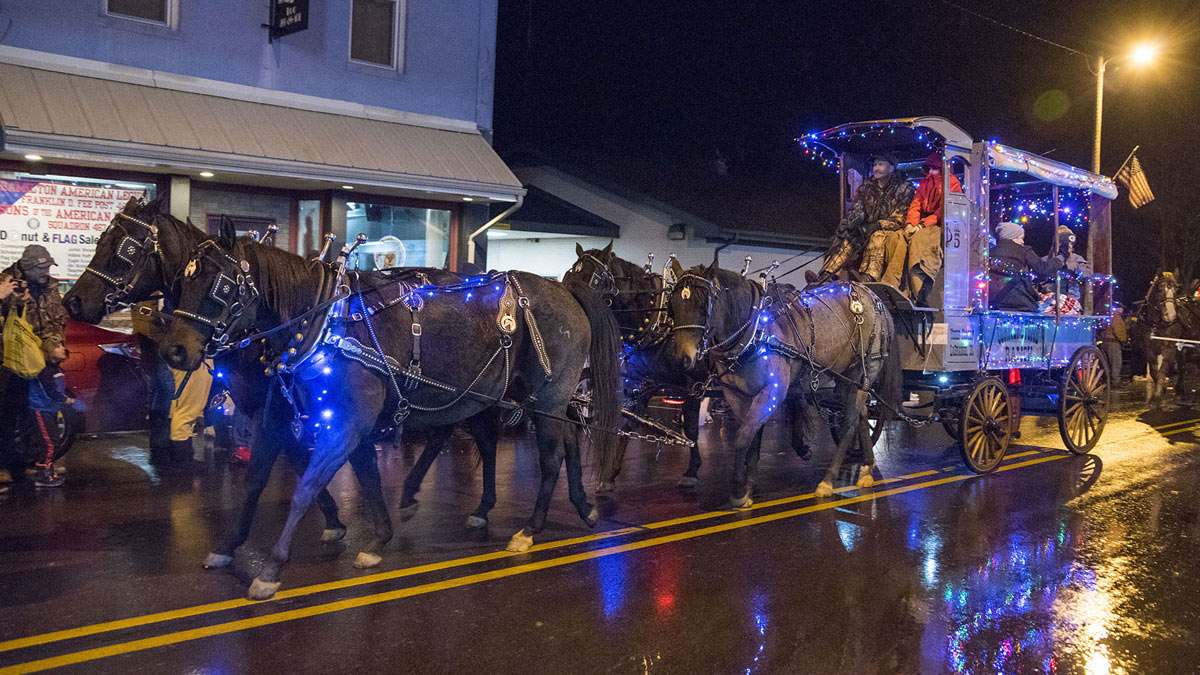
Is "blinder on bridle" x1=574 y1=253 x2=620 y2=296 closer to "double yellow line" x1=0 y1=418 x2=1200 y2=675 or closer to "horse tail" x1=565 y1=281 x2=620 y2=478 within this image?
"horse tail" x1=565 y1=281 x2=620 y2=478

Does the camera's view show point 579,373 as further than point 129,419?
No

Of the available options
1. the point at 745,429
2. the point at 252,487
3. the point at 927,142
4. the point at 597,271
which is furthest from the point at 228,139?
the point at 927,142

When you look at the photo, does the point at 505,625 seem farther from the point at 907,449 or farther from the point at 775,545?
the point at 907,449

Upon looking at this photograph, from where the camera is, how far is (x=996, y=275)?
11289 millimetres

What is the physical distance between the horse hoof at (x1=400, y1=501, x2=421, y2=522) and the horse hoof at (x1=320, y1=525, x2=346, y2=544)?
2.42 ft

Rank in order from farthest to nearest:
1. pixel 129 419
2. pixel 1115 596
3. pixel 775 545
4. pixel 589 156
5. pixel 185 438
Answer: pixel 589 156, pixel 129 419, pixel 185 438, pixel 775 545, pixel 1115 596

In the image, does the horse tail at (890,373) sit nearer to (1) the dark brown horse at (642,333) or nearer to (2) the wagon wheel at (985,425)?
(2) the wagon wheel at (985,425)

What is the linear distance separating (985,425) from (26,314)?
9392 millimetres

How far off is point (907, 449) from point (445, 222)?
8499mm

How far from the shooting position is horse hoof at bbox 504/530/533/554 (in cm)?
655

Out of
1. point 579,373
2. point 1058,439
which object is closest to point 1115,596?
point 579,373

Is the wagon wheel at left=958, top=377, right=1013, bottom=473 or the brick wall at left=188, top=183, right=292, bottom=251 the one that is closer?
the wagon wheel at left=958, top=377, right=1013, bottom=473

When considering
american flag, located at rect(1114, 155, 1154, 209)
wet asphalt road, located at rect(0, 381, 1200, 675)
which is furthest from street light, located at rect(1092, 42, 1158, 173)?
wet asphalt road, located at rect(0, 381, 1200, 675)

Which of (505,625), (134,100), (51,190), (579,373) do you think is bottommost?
(505,625)
